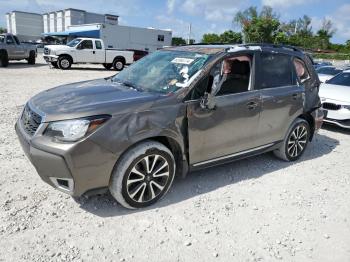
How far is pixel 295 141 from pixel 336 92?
10.2ft

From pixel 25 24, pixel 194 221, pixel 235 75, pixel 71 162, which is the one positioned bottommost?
pixel 194 221

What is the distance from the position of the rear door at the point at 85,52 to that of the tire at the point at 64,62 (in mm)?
537

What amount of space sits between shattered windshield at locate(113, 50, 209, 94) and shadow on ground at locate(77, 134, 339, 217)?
4.12ft

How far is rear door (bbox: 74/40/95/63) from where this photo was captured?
20.7 m

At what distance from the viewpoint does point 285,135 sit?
529cm

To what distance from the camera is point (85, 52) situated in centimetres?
2095

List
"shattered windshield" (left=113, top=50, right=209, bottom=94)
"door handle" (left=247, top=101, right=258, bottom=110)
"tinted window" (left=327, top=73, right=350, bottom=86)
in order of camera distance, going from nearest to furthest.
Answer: "shattered windshield" (left=113, top=50, right=209, bottom=94), "door handle" (left=247, top=101, right=258, bottom=110), "tinted window" (left=327, top=73, right=350, bottom=86)

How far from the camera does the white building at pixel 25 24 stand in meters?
89.7

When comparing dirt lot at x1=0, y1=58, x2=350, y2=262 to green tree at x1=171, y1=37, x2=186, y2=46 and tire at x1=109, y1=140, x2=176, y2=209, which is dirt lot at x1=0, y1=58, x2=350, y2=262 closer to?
tire at x1=109, y1=140, x2=176, y2=209

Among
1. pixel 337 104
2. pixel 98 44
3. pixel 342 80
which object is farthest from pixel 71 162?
pixel 98 44

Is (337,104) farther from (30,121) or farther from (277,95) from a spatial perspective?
(30,121)

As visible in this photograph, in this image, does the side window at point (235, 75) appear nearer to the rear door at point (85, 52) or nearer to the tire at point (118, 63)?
the rear door at point (85, 52)

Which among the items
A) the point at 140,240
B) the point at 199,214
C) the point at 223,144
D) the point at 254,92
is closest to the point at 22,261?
the point at 140,240

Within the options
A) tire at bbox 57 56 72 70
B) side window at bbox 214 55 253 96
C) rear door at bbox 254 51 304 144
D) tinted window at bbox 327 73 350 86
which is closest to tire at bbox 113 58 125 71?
tire at bbox 57 56 72 70
